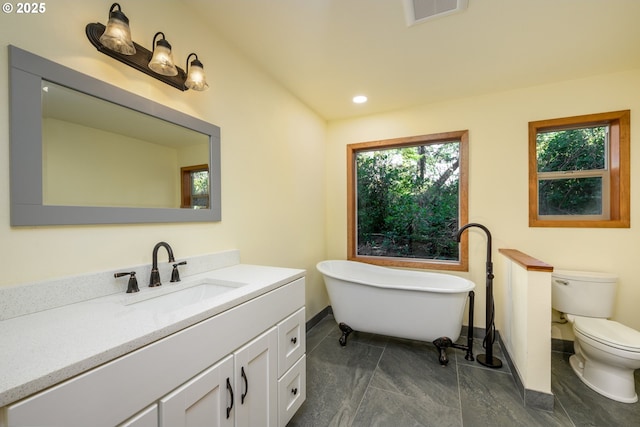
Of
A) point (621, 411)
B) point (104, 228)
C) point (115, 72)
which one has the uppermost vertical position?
point (115, 72)

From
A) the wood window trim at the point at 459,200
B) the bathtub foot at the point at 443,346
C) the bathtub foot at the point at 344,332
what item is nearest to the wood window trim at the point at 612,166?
the wood window trim at the point at 459,200

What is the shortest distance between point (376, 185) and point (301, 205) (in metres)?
1.03

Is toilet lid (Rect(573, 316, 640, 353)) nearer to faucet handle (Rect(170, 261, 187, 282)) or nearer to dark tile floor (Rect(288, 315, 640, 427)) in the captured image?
dark tile floor (Rect(288, 315, 640, 427))

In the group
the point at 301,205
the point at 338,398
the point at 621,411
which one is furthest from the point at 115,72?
the point at 621,411

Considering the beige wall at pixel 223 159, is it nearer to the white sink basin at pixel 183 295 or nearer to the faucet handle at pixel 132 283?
the faucet handle at pixel 132 283

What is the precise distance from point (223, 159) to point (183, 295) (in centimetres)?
90

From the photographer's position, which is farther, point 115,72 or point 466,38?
point 466,38

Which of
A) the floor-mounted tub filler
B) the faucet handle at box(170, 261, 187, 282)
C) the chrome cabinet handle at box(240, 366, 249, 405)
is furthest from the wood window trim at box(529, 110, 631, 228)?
the faucet handle at box(170, 261, 187, 282)

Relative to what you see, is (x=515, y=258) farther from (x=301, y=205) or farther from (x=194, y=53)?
(x=194, y=53)

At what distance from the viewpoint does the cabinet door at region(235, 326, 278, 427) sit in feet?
3.55

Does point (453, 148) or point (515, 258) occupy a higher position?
point (453, 148)

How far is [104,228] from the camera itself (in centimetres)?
116

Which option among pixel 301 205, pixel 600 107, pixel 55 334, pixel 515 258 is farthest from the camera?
pixel 301 205

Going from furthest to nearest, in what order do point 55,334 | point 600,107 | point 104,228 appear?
point 600,107 → point 104,228 → point 55,334
